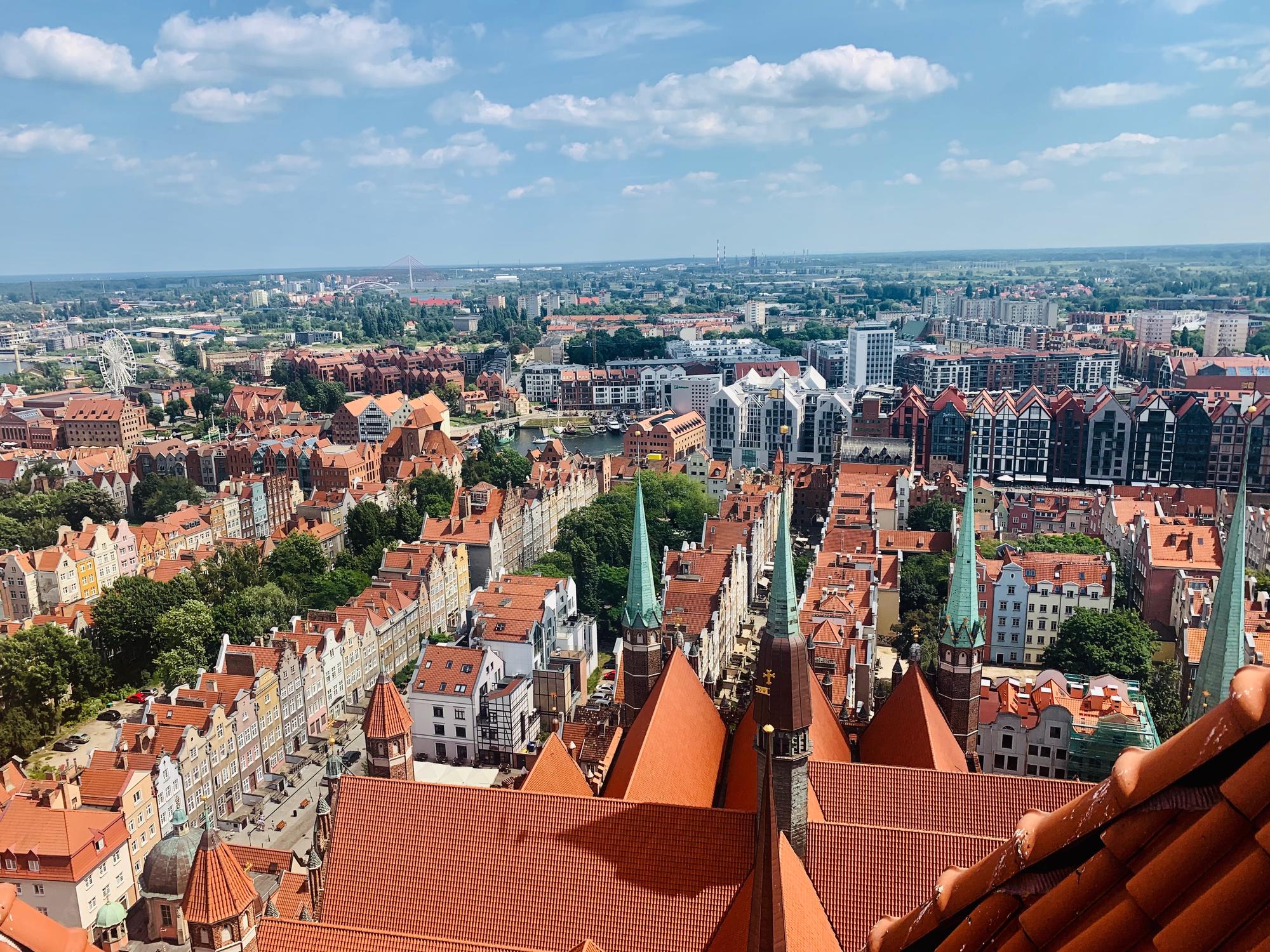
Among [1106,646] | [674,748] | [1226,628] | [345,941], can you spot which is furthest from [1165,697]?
[345,941]

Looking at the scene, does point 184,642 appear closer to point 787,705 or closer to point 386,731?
point 386,731

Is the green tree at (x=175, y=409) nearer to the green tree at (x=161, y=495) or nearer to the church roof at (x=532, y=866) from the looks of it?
the green tree at (x=161, y=495)

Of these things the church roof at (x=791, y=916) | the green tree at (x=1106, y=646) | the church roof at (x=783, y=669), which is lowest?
the green tree at (x=1106, y=646)

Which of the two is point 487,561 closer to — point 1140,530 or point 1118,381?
point 1140,530

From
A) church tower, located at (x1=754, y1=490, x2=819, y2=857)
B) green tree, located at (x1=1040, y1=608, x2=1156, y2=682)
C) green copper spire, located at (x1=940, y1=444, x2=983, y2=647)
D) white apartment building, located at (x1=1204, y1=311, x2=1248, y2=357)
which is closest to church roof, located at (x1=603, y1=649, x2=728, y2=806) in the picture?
church tower, located at (x1=754, y1=490, x2=819, y2=857)

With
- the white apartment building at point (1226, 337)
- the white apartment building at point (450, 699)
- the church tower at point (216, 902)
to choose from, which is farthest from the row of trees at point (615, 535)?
the white apartment building at point (1226, 337)

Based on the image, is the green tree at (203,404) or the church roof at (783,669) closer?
the church roof at (783,669)
